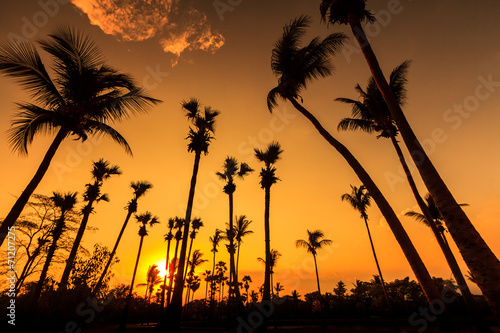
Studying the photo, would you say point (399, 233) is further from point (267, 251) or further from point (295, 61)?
point (267, 251)

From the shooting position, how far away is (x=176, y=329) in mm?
12195

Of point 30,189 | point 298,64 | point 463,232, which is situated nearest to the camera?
point 463,232

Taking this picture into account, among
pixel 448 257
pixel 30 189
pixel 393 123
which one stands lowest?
pixel 448 257

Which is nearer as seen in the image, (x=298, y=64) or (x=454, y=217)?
(x=454, y=217)

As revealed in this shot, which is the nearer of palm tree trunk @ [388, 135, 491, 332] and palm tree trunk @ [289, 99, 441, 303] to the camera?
palm tree trunk @ [289, 99, 441, 303]

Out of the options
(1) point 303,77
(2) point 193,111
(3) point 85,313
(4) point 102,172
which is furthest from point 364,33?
(4) point 102,172

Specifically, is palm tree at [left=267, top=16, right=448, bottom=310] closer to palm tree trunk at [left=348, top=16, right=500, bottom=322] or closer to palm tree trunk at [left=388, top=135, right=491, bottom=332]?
palm tree trunk at [left=348, top=16, right=500, bottom=322]

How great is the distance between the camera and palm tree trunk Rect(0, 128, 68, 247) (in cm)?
550

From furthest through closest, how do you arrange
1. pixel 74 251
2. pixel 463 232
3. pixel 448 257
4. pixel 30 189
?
pixel 74 251 → pixel 448 257 → pixel 30 189 → pixel 463 232

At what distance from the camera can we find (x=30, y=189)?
20.3 feet

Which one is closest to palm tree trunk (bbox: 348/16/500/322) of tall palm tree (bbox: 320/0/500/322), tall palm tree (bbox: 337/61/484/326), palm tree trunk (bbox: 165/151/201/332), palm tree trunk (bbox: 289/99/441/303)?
tall palm tree (bbox: 320/0/500/322)

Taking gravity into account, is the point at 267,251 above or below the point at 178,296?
above

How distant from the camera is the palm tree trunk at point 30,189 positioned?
216 inches

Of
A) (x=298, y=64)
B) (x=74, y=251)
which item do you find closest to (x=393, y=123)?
(x=298, y=64)
